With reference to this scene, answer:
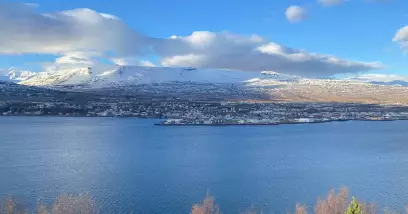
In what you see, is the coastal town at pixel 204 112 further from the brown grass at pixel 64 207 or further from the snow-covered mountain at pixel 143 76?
the snow-covered mountain at pixel 143 76

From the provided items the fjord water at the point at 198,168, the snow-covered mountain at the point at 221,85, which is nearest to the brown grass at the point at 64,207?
the fjord water at the point at 198,168

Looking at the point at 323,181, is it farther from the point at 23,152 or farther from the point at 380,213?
the point at 23,152

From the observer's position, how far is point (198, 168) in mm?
15234

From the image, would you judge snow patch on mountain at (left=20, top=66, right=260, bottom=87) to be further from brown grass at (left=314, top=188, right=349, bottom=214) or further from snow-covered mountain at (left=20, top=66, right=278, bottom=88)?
brown grass at (left=314, top=188, right=349, bottom=214)

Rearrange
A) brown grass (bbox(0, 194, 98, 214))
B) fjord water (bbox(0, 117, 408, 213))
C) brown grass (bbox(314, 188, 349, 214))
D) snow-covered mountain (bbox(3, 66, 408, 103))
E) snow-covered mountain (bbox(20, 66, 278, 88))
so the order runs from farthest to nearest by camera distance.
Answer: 1. snow-covered mountain (bbox(20, 66, 278, 88))
2. snow-covered mountain (bbox(3, 66, 408, 103))
3. fjord water (bbox(0, 117, 408, 213))
4. brown grass (bbox(314, 188, 349, 214))
5. brown grass (bbox(0, 194, 98, 214))

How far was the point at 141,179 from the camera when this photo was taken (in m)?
13.4

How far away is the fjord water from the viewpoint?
1123 cm

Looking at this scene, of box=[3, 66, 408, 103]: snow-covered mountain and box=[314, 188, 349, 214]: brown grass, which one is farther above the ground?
Result: box=[3, 66, 408, 103]: snow-covered mountain

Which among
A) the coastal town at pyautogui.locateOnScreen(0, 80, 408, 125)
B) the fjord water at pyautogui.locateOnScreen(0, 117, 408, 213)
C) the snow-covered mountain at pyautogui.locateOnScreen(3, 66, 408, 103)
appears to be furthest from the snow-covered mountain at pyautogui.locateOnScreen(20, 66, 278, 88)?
the fjord water at pyautogui.locateOnScreen(0, 117, 408, 213)

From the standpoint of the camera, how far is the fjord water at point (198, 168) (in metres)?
11.2

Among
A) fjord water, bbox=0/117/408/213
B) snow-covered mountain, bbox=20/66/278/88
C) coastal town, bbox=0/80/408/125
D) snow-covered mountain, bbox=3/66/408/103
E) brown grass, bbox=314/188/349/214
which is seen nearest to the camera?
brown grass, bbox=314/188/349/214

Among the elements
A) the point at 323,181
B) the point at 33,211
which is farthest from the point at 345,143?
the point at 33,211

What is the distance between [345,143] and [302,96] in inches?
1832

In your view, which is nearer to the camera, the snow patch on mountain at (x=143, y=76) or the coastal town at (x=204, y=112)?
the coastal town at (x=204, y=112)
